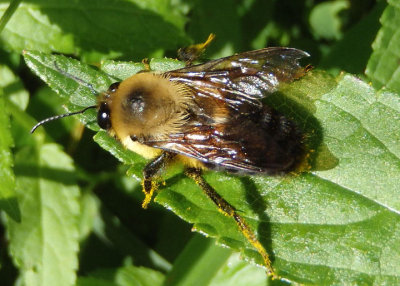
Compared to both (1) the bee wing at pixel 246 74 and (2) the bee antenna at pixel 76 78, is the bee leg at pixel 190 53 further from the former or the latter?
(2) the bee antenna at pixel 76 78

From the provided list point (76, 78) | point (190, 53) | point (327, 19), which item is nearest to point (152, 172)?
point (76, 78)

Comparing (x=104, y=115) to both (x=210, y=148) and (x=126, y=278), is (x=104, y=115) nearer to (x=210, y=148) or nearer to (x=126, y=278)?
(x=210, y=148)

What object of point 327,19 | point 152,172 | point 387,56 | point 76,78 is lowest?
point 152,172

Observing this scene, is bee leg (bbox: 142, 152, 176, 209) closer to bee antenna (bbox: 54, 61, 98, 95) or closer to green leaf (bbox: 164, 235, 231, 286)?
bee antenna (bbox: 54, 61, 98, 95)

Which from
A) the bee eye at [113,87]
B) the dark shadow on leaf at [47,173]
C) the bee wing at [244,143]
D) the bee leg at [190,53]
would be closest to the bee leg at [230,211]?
the bee wing at [244,143]

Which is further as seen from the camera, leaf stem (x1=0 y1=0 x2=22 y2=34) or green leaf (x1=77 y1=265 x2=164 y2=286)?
green leaf (x1=77 y1=265 x2=164 y2=286)

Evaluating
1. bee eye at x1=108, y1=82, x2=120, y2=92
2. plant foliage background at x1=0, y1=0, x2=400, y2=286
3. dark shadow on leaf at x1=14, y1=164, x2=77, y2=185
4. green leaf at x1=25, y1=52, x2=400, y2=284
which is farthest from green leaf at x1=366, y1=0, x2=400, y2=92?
dark shadow on leaf at x1=14, y1=164, x2=77, y2=185
